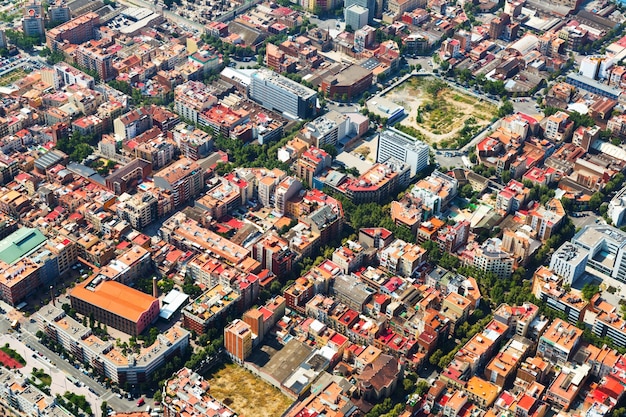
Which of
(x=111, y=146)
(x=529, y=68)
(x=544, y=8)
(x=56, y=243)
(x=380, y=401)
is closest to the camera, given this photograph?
(x=380, y=401)

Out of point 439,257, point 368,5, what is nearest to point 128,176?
point 439,257

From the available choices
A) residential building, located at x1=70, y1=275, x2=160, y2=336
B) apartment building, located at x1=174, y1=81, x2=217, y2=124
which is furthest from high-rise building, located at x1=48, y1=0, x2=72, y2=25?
residential building, located at x1=70, y1=275, x2=160, y2=336

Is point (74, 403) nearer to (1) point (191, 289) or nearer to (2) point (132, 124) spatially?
(1) point (191, 289)

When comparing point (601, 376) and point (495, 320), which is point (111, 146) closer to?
point (495, 320)

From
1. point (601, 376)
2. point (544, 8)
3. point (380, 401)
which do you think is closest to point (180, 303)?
point (380, 401)

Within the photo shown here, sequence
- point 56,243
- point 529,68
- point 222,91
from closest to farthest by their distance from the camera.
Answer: point 56,243, point 222,91, point 529,68

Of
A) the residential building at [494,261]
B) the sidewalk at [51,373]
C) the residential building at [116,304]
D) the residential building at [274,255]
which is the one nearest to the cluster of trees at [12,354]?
the sidewalk at [51,373]

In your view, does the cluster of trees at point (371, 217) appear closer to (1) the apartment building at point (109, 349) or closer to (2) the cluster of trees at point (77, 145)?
(1) the apartment building at point (109, 349)

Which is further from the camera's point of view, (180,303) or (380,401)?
(180,303)
